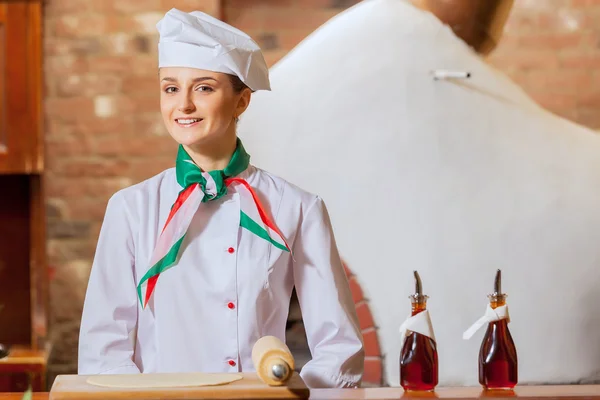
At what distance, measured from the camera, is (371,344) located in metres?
2.67

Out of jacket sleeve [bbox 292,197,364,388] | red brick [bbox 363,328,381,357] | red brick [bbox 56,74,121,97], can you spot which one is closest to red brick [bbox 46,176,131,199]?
red brick [bbox 56,74,121,97]

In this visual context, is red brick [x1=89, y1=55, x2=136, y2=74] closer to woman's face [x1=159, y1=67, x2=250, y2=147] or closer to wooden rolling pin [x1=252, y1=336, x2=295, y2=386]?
woman's face [x1=159, y1=67, x2=250, y2=147]

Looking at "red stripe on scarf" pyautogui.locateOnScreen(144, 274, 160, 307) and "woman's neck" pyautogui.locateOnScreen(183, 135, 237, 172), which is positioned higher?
"woman's neck" pyautogui.locateOnScreen(183, 135, 237, 172)

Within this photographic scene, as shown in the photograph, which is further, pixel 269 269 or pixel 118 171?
pixel 118 171

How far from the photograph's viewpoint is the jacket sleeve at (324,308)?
1.45 m

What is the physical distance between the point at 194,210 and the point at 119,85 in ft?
4.34

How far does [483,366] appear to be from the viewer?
1469 mm

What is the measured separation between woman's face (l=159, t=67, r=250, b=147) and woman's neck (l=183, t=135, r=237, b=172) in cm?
1

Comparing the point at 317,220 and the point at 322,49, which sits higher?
the point at 322,49

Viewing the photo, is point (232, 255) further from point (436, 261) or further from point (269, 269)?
point (436, 261)

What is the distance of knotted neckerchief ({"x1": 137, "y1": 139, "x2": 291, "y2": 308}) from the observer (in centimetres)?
148

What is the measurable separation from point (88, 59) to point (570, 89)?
147 cm

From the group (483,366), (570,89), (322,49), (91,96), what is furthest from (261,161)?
(483,366)

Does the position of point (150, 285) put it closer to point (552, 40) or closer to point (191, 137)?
point (191, 137)
